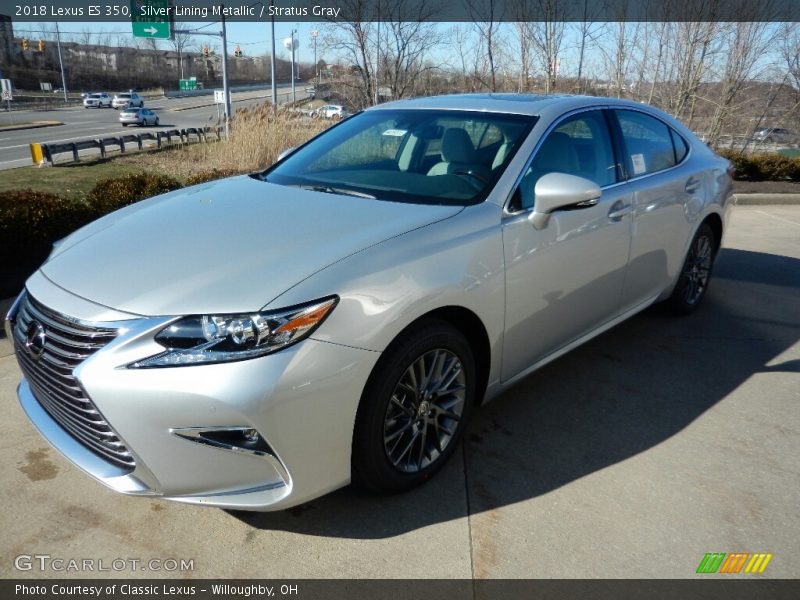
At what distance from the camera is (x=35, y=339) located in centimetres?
239

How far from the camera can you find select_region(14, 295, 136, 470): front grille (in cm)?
219

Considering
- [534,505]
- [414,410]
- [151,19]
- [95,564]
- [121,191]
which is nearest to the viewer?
[95,564]

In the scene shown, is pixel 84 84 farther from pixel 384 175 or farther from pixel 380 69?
pixel 384 175

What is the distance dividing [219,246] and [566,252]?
1712mm

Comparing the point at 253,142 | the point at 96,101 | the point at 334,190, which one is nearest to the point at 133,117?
the point at 96,101

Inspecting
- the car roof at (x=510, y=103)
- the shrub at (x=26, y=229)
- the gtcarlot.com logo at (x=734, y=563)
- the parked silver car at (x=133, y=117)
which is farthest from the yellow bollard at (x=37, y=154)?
the parked silver car at (x=133, y=117)

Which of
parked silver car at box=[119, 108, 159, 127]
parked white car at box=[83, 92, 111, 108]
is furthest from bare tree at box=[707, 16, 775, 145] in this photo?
parked white car at box=[83, 92, 111, 108]

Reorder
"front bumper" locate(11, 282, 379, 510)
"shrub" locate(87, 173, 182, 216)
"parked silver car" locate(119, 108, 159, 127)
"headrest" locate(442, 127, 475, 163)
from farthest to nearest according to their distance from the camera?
1. "parked silver car" locate(119, 108, 159, 127)
2. "shrub" locate(87, 173, 182, 216)
3. "headrest" locate(442, 127, 475, 163)
4. "front bumper" locate(11, 282, 379, 510)

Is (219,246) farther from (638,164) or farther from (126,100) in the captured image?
(126,100)

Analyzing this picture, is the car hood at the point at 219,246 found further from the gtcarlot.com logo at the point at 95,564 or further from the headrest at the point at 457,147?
the gtcarlot.com logo at the point at 95,564

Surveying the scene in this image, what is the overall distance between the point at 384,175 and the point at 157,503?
192 centimetres

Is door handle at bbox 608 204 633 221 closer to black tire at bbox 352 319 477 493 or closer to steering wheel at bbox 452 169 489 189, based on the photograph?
steering wheel at bbox 452 169 489 189

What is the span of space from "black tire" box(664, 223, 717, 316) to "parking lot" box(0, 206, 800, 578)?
3.14 ft

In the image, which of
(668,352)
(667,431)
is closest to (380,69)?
(668,352)
